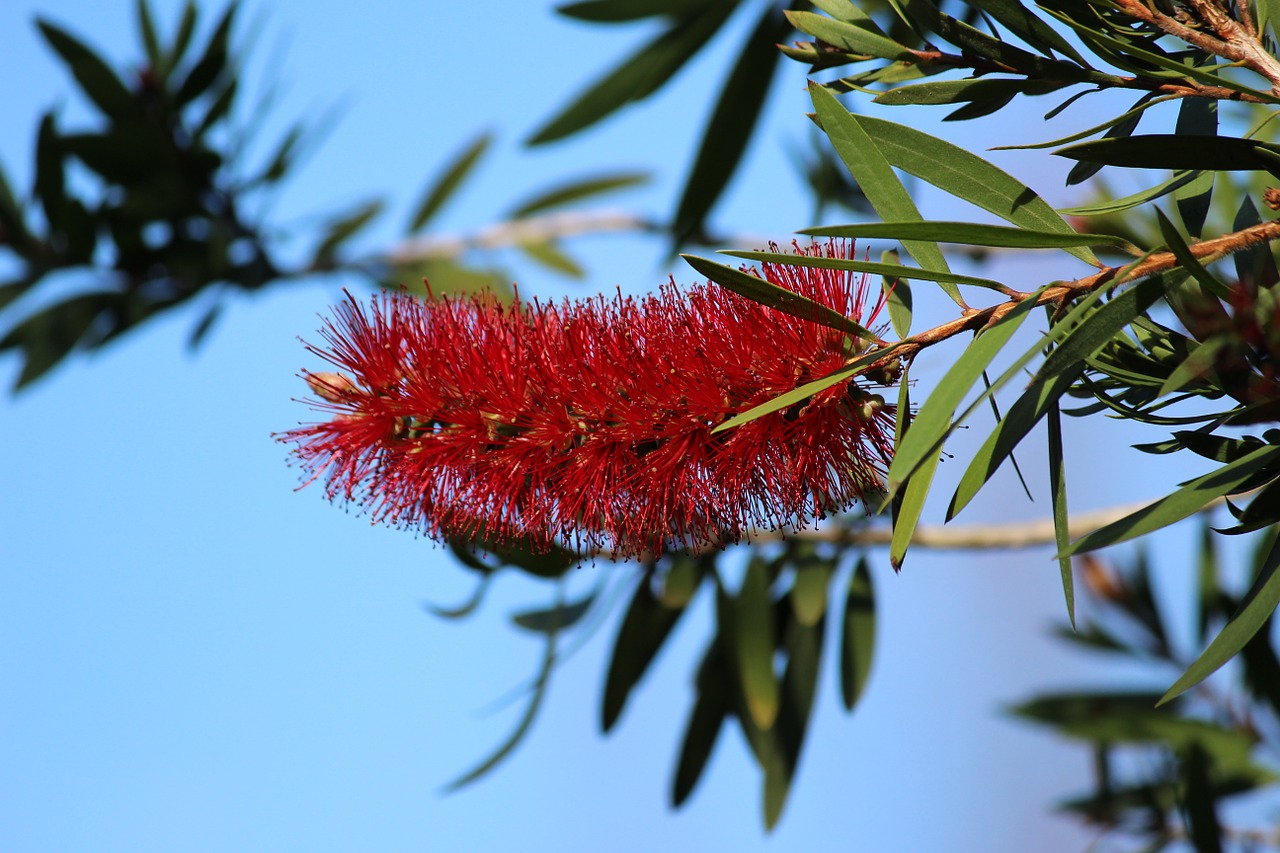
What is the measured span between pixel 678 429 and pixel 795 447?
9cm

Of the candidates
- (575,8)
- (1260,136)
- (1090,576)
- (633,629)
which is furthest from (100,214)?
(1090,576)

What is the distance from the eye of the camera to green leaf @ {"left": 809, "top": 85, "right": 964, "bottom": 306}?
697 millimetres

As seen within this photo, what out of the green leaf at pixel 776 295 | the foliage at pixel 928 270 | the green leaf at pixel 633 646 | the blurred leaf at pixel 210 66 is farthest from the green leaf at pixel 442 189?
the green leaf at pixel 776 295

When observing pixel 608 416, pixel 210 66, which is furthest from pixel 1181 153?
pixel 210 66

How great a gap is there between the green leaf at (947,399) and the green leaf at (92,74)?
1.72m

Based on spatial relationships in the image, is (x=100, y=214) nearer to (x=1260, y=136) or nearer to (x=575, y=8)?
(x=575, y=8)

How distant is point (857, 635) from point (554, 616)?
44cm

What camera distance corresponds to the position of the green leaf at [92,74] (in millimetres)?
1800

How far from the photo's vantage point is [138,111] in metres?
1.90

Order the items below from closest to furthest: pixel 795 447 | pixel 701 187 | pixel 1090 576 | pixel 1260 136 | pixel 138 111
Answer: pixel 795 447
pixel 1260 136
pixel 701 187
pixel 138 111
pixel 1090 576

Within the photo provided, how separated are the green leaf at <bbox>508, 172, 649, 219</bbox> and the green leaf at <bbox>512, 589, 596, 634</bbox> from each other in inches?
54.9

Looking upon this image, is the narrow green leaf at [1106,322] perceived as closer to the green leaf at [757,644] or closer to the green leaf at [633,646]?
the green leaf at [757,644]

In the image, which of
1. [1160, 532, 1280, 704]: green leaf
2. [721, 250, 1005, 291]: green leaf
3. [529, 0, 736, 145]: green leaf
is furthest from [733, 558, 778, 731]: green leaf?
[721, 250, 1005, 291]: green leaf

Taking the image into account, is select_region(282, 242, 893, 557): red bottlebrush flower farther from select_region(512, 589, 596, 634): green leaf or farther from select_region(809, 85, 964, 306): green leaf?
select_region(512, 589, 596, 634): green leaf
